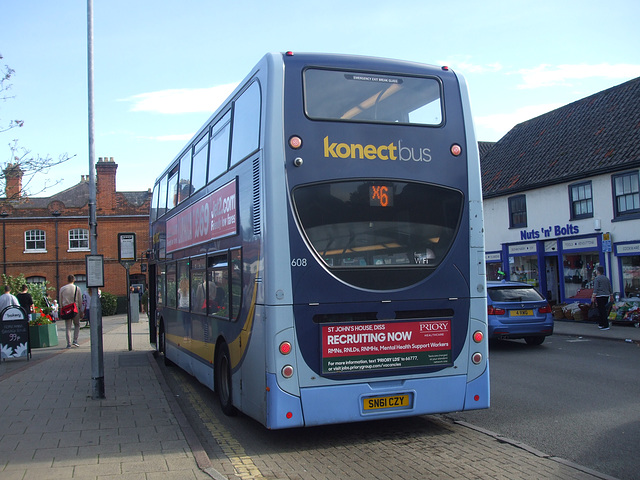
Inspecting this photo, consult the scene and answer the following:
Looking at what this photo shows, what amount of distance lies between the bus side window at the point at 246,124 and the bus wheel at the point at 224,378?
8.00 ft

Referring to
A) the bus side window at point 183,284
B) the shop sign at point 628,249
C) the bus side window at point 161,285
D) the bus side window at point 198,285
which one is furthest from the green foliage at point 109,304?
the bus side window at point 198,285

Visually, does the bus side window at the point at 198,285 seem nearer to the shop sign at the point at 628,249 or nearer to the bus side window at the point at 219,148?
the bus side window at the point at 219,148

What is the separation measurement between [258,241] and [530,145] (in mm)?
23699

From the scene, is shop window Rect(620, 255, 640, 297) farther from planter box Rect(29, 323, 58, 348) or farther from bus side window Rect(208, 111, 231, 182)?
planter box Rect(29, 323, 58, 348)

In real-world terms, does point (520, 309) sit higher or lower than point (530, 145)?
lower

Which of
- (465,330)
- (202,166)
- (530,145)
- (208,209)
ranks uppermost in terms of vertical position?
(530,145)

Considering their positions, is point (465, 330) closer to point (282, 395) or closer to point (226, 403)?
point (282, 395)

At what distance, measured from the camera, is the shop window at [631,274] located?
19906 millimetres

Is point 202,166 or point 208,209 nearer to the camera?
point 208,209

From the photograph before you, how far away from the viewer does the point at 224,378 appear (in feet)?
26.8

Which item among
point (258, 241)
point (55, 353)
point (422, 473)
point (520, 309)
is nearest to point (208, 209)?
point (258, 241)

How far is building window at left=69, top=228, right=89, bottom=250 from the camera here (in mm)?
47281

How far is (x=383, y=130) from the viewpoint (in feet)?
22.3

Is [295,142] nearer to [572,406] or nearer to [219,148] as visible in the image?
[219,148]
